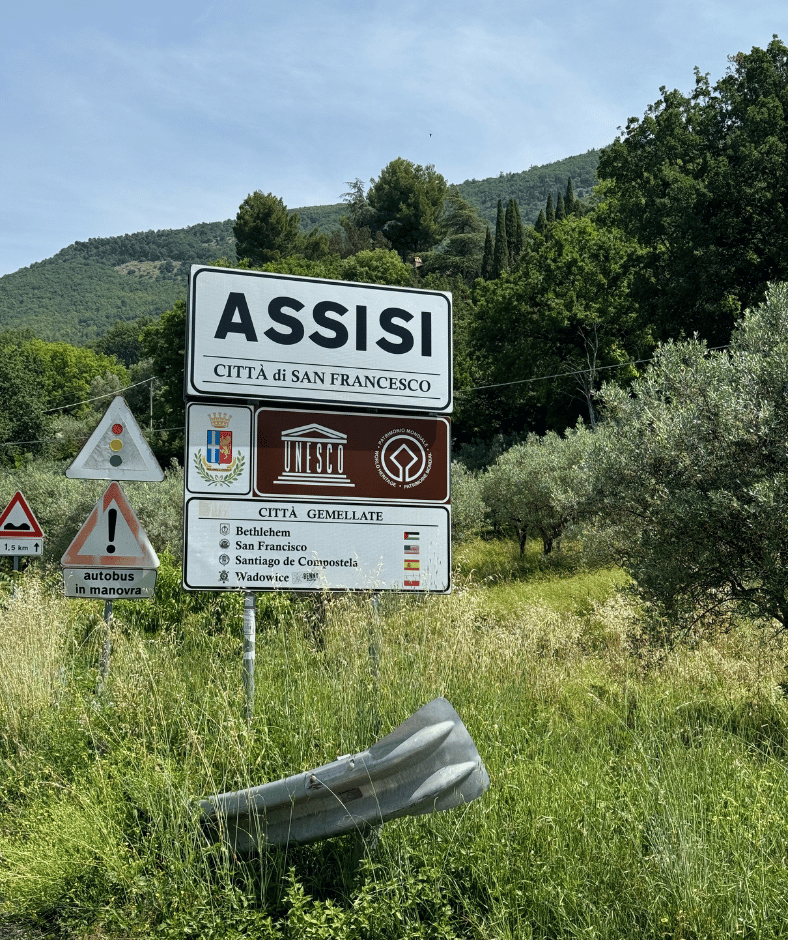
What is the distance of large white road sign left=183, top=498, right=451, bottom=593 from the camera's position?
20.1 feet

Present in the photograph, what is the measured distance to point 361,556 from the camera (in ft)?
21.2

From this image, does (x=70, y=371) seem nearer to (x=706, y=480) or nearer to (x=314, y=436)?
(x=314, y=436)

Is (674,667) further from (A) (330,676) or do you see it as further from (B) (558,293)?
(B) (558,293)

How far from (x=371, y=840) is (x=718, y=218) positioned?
116 feet

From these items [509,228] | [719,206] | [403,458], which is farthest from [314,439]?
[509,228]

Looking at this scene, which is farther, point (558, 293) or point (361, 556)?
point (558, 293)

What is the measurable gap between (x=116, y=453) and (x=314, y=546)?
79.8 inches

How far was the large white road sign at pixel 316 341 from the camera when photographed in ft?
Answer: 20.4

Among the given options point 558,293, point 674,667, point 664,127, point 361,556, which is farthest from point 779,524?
point 558,293

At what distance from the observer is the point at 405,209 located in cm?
10906

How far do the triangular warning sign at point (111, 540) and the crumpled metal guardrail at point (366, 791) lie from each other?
3.72 metres

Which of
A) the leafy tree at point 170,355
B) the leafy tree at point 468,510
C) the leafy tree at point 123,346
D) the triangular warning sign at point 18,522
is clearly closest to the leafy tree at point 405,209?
the leafy tree at point 123,346

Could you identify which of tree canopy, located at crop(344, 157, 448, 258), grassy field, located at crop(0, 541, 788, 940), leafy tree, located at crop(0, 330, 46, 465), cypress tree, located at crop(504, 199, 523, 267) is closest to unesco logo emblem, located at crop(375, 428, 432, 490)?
A: grassy field, located at crop(0, 541, 788, 940)

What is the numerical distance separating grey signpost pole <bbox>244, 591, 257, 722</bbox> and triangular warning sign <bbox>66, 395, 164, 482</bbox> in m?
1.72
